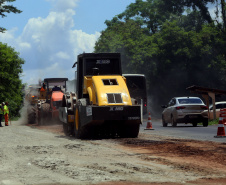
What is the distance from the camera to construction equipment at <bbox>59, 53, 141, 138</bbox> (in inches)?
696

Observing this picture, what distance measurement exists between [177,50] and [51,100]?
2837cm

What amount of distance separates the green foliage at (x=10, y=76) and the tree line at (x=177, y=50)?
13.7m

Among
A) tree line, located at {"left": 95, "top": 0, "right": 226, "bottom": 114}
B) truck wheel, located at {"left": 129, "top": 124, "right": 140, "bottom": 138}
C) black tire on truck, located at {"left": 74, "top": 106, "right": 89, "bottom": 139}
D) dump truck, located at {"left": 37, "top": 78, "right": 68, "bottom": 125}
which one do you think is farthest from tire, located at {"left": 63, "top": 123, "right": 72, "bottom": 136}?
tree line, located at {"left": 95, "top": 0, "right": 226, "bottom": 114}

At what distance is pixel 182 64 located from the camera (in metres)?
58.4

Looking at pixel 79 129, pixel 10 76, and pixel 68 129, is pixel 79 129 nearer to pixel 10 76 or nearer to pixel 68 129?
pixel 68 129

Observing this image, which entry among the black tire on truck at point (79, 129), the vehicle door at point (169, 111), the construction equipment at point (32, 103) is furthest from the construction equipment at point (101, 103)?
the construction equipment at point (32, 103)

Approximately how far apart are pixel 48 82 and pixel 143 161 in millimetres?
23364

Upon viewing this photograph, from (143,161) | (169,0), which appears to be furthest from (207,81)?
(143,161)

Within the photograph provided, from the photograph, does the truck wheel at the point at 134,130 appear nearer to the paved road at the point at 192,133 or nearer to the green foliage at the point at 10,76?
the paved road at the point at 192,133

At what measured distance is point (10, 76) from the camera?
74938mm

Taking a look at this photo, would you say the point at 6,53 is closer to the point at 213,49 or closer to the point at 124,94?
the point at 213,49

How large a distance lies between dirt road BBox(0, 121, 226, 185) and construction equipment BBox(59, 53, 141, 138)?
2.65 m

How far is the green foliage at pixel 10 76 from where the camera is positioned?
238 feet

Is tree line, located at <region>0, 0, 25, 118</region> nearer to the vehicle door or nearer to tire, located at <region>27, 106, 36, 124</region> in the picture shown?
tire, located at <region>27, 106, 36, 124</region>
